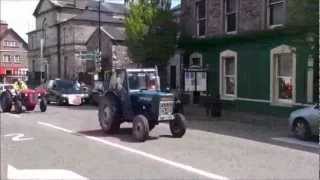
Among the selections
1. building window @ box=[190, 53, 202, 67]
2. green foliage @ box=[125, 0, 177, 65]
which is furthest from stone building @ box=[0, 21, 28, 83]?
building window @ box=[190, 53, 202, 67]

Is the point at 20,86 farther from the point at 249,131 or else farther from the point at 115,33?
the point at 115,33

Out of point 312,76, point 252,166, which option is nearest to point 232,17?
point 312,76

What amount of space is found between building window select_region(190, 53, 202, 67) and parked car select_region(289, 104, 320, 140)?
564 inches

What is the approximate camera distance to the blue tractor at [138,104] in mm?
14867

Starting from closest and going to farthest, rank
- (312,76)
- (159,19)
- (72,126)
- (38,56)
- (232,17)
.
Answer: (72,126) → (312,76) → (232,17) → (159,19) → (38,56)

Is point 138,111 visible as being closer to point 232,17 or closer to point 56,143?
point 56,143

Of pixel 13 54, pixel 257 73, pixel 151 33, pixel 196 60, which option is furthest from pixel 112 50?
pixel 13 54

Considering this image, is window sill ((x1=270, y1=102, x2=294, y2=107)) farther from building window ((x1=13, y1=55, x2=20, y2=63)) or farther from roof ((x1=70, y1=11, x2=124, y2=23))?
building window ((x1=13, y1=55, x2=20, y2=63))

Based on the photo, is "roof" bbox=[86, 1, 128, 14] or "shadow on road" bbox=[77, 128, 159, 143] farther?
"roof" bbox=[86, 1, 128, 14]

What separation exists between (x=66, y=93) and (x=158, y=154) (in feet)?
72.7

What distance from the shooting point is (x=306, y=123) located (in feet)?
50.6

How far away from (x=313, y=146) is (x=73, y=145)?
20.0ft

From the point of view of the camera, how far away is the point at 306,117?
1545 centimetres

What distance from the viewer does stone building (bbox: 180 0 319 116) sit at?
2222cm
